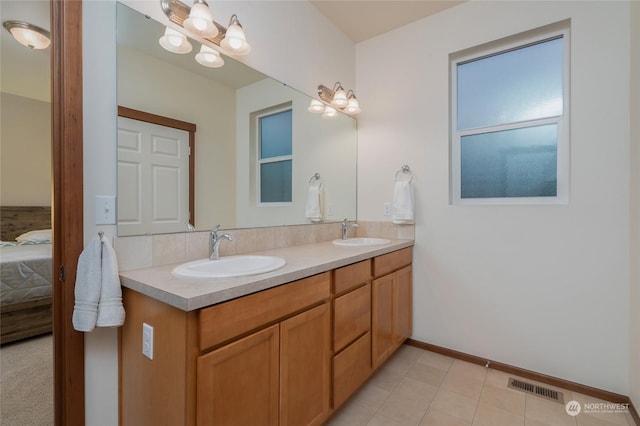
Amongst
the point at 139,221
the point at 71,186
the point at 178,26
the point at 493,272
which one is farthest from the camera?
the point at 493,272

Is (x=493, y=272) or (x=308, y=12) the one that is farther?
(x=308, y=12)

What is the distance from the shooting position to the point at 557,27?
1.94m

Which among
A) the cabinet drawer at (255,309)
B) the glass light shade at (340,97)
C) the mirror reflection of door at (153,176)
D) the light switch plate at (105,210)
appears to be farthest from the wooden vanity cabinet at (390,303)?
the light switch plate at (105,210)

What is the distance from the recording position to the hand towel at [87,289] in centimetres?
105

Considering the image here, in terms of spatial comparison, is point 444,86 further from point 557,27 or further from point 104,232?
point 104,232

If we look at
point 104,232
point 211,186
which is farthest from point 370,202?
point 104,232

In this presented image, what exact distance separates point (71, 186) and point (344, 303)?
1.32 meters

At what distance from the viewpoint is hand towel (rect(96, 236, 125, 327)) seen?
1078 mm

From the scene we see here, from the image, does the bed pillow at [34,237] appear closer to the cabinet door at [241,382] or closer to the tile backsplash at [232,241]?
the tile backsplash at [232,241]

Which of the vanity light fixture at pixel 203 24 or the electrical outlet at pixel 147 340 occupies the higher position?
the vanity light fixture at pixel 203 24

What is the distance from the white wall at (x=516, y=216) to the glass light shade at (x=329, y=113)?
319mm

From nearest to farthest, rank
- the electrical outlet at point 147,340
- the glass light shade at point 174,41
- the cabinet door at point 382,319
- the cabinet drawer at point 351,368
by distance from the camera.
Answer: the electrical outlet at point 147,340 < the glass light shade at point 174,41 < the cabinet drawer at point 351,368 < the cabinet door at point 382,319

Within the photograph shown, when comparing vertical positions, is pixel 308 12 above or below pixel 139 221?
above

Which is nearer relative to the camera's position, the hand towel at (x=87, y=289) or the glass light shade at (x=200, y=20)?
the hand towel at (x=87, y=289)
